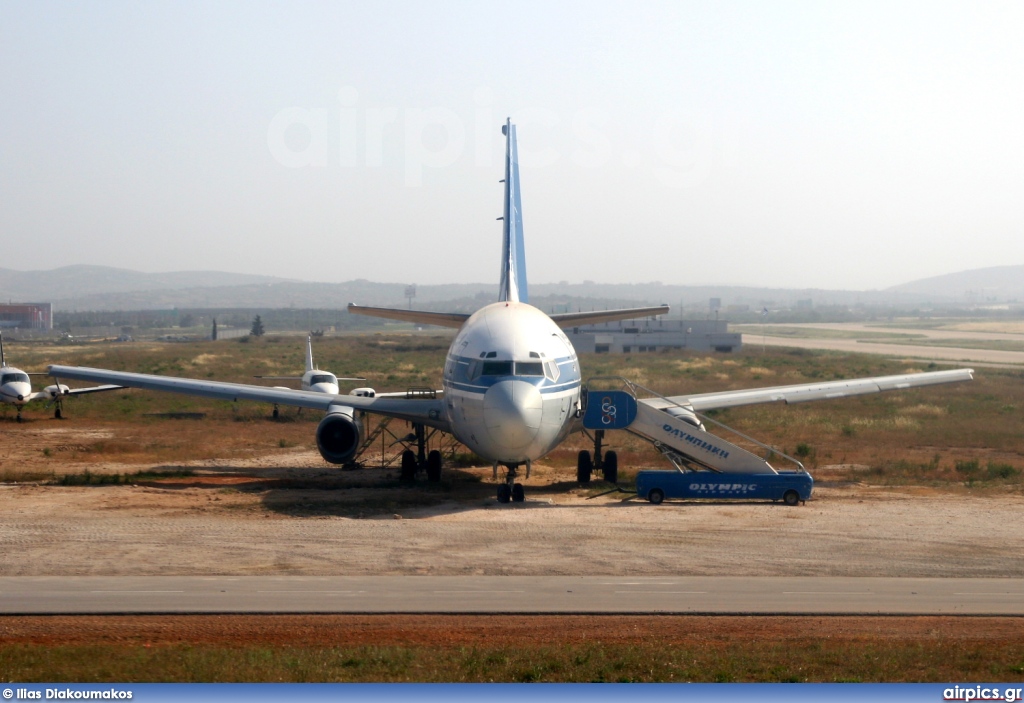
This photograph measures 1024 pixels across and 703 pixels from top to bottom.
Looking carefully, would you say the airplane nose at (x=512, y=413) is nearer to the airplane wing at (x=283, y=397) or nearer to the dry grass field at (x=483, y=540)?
the dry grass field at (x=483, y=540)

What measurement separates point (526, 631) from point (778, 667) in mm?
4281

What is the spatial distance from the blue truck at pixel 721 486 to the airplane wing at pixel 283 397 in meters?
7.39

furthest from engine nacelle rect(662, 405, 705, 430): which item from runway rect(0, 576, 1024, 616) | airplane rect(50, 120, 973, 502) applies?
runway rect(0, 576, 1024, 616)

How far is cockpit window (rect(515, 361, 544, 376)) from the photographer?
29031mm

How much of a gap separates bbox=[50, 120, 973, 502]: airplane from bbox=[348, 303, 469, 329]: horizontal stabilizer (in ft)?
0.26

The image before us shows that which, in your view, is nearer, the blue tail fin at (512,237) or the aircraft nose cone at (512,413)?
the aircraft nose cone at (512,413)

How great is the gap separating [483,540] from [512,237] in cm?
1769

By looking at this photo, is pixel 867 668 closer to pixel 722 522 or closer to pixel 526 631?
pixel 526 631

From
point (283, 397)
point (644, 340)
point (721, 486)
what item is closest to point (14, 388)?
point (283, 397)

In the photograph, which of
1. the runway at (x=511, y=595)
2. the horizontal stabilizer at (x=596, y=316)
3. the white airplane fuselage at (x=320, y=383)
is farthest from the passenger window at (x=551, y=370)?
the white airplane fuselage at (x=320, y=383)

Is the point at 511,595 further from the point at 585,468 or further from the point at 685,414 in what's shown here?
the point at 685,414

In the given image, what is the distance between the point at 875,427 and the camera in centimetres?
5169

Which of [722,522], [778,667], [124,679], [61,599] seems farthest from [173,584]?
[722,522]

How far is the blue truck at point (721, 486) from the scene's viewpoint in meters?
30.1
